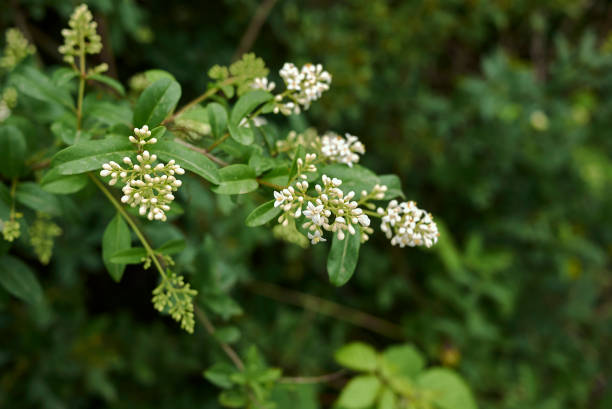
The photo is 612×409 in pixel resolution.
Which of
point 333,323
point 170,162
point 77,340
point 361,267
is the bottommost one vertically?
point 77,340

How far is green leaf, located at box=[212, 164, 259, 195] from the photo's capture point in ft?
3.26

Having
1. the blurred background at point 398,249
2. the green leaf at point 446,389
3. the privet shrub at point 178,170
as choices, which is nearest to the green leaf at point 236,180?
the privet shrub at point 178,170

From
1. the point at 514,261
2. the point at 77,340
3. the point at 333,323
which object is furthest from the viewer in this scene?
the point at 514,261

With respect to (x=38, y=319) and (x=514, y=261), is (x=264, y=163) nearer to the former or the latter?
(x=38, y=319)

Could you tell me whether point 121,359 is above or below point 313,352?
below

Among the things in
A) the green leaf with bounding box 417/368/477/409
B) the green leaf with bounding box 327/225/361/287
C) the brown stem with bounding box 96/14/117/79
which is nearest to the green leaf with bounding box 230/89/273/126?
the green leaf with bounding box 327/225/361/287

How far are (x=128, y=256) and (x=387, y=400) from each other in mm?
1260

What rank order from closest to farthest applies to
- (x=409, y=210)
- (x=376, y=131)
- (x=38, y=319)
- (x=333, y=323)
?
(x=409, y=210), (x=38, y=319), (x=333, y=323), (x=376, y=131)

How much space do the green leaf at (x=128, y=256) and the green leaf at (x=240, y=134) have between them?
1.18 ft

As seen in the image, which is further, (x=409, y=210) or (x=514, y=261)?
(x=514, y=261)

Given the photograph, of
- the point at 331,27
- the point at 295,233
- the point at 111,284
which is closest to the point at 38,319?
the point at 111,284

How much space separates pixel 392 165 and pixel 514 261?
1.22 m

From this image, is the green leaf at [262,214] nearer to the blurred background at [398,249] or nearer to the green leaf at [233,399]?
the green leaf at [233,399]

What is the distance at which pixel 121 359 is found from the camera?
241 centimetres
